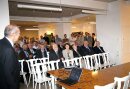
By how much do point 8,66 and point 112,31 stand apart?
19.4ft

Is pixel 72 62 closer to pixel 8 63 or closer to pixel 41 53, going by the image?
pixel 41 53

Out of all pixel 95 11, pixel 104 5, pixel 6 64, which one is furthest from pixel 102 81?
pixel 104 5

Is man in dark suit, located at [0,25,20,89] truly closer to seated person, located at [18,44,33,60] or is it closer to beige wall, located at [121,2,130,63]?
seated person, located at [18,44,33,60]

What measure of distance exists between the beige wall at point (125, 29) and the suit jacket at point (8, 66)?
5722 millimetres

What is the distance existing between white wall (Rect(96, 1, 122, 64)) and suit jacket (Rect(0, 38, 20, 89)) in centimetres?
562

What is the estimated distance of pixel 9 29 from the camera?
7.00 feet

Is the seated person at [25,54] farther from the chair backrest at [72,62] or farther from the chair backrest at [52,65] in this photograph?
the chair backrest at [72,62]

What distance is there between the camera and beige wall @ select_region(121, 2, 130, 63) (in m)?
6.83

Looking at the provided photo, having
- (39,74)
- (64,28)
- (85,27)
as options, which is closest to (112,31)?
(39,74)

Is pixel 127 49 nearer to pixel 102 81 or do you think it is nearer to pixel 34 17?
pixel 102 81

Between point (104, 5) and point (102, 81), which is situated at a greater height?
point (104, 5)

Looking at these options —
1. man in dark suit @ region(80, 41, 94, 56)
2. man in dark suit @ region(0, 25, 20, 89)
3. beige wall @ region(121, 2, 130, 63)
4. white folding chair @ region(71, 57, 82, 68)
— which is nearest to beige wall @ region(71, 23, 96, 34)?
beige wall @ region(121, 2, 130, 63)

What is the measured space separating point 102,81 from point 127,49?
504cm

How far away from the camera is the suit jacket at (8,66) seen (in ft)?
6.59
